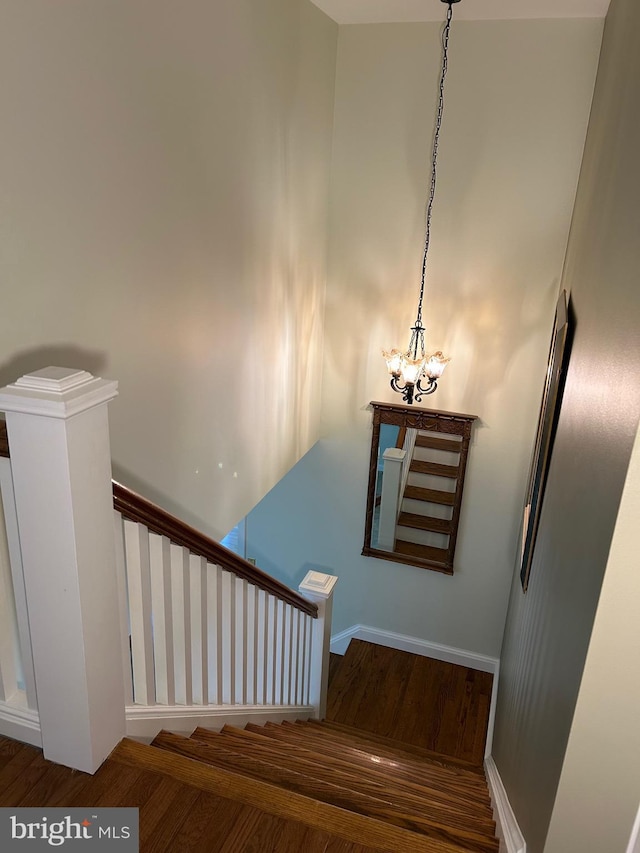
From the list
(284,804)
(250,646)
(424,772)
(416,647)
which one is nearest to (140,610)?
(284,804)

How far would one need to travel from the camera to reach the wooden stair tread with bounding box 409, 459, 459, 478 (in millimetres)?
4941

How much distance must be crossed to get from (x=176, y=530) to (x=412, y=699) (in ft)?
13.0

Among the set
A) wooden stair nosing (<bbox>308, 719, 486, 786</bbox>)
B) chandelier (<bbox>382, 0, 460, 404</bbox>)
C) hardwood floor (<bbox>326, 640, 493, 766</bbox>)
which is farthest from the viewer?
hardwood floor (<bbox>326, 640, 493, 766</bbox>)

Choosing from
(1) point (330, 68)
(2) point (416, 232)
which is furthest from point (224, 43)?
(2) point (416, 232)

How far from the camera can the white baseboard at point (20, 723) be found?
1624mm

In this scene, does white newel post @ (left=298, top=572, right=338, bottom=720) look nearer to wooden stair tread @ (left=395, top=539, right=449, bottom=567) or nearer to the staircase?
the staircase

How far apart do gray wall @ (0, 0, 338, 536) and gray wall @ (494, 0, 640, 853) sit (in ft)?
5.37

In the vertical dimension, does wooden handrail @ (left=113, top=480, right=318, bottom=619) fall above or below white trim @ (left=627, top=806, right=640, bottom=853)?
above

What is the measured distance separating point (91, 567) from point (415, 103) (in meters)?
3.96

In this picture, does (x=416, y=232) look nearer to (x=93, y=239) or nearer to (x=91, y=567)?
(x=93, y=239)

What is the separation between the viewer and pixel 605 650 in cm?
136

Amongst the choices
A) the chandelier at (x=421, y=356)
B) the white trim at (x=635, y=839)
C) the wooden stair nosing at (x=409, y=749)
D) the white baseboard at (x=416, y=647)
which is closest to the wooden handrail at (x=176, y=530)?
the white trim at (x=635, y=839)

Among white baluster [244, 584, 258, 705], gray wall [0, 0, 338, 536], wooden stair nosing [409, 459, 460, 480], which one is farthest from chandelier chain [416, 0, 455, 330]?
white baluster [244, 584, 258, 705]

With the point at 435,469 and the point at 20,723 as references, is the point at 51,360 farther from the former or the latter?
the point at 435,469
